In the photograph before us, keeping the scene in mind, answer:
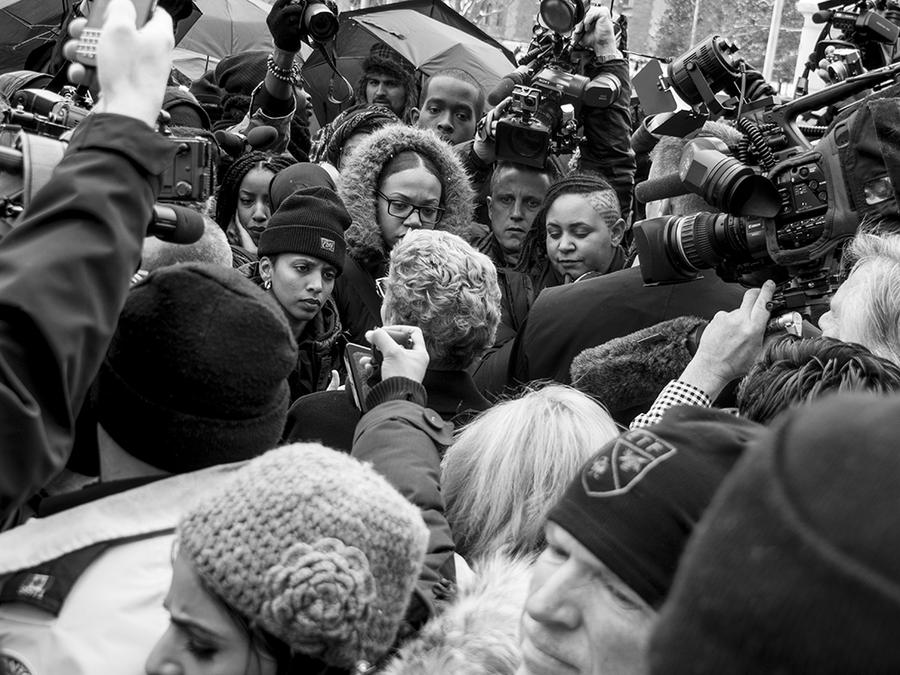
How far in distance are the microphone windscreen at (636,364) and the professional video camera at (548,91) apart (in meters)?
2.23

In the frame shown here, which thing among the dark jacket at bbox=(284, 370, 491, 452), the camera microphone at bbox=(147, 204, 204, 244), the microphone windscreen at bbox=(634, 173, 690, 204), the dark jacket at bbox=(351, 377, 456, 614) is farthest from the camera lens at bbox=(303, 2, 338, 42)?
the camera microphone at bbox=(147, 204, 204, 244)

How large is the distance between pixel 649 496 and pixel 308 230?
101 inches

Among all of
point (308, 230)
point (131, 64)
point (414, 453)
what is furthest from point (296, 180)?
point (131, 64)

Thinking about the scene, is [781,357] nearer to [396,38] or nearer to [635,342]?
[635,342]

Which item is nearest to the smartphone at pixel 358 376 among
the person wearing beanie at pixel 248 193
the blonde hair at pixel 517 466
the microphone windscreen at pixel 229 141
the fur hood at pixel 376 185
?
the blonde hair at pixel 517 466

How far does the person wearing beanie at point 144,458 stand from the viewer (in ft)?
5.04

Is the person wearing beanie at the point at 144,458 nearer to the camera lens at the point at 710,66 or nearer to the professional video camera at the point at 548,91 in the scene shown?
the camera lens at the point at 710,66

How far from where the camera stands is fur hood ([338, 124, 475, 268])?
434 cm

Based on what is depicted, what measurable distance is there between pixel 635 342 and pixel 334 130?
3.13m

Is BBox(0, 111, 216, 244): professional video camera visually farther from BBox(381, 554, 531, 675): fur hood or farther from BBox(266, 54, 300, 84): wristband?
BBox(266, 54, 300, 84): wristband

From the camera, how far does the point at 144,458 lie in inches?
68.7

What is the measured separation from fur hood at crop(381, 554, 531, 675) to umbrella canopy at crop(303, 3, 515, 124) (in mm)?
7458

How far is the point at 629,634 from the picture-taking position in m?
1.31

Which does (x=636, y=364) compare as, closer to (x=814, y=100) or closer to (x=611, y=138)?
(x=814, y=100)
